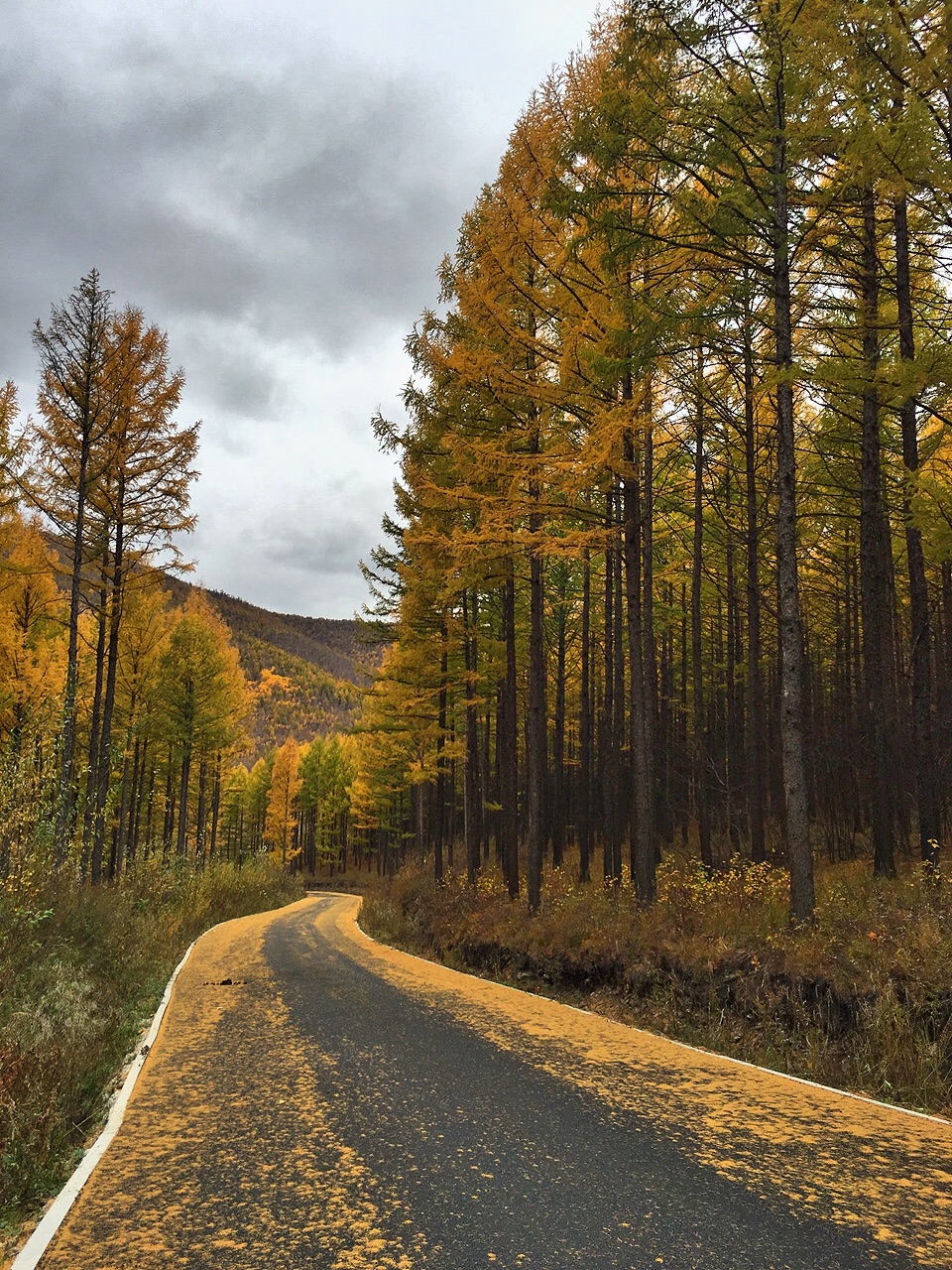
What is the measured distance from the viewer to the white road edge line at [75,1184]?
344 centimetres

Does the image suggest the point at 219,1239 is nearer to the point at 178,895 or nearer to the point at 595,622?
the point at 178,895

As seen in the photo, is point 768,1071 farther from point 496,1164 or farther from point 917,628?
point 917,628

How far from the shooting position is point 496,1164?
4.28 m

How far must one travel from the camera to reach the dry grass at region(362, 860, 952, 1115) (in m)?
6.02

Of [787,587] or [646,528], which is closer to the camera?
[787,587]

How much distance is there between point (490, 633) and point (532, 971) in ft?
43.2

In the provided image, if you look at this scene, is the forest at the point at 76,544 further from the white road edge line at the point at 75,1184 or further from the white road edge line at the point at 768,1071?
the white road edge line at the point at 768,1071

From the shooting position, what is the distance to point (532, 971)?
1119cm

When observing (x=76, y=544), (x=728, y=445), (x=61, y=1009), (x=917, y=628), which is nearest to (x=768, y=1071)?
(x=61, y=1009)

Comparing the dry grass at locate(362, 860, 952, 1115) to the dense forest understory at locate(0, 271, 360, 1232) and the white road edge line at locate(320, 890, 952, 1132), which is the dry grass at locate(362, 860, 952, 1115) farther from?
the dense forest understory at locate(0, 271, 360, 1232)

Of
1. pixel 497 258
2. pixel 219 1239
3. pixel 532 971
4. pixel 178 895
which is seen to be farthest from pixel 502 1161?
pixel 178 895

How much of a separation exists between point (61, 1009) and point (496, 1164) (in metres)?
5.05

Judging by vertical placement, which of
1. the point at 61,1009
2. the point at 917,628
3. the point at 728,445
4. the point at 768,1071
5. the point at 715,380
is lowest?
the point at 768,1071

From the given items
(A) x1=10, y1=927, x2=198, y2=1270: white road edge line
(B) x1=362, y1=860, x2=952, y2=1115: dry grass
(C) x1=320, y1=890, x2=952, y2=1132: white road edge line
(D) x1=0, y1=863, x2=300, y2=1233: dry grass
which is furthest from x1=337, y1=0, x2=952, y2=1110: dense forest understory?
(D) x1=0, y1=863, x2=300, y2=1233: dry grass
